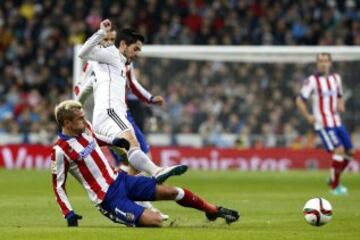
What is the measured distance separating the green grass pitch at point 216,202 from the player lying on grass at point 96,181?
197mm

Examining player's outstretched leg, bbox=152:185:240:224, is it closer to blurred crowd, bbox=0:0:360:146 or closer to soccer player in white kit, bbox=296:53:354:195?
soccer player in white kit, bbox=296:53:354:195

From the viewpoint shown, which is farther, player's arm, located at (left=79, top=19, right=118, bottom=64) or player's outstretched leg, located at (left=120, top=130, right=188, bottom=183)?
player's arm, located at (left=79, top=19, right=118, bottom=64)

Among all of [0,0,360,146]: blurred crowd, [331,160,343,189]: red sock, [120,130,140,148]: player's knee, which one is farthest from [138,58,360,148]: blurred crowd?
[120,130,140,148]: player's knee

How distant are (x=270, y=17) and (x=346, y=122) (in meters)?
5.96

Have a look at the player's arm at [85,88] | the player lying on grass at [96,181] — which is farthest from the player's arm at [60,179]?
the player's arm at [85,88]

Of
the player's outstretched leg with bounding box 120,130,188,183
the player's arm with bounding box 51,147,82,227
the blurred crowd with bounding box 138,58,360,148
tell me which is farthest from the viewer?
the blurred crowd with bounding box 138,58,360,148

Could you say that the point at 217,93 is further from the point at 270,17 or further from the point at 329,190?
the point at 329,190

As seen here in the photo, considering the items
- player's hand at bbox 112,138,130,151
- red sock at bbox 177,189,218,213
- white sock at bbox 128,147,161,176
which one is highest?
player's hand at bbox 112,138,130,151

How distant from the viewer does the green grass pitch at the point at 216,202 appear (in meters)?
10.3

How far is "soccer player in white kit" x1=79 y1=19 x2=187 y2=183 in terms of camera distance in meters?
11.9

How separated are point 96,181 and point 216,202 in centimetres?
494

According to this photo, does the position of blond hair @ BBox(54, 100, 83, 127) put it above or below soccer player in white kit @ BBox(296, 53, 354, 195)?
above

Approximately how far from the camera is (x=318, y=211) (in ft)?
36.8

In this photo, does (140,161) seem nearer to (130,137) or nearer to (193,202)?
(130,137)
